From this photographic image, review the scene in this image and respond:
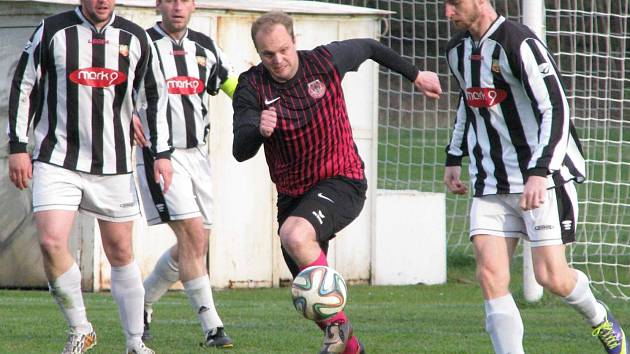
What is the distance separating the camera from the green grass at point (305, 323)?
24.4 ft

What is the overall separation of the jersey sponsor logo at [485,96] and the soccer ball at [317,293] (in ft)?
3.58

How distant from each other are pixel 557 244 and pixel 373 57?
1465 mm

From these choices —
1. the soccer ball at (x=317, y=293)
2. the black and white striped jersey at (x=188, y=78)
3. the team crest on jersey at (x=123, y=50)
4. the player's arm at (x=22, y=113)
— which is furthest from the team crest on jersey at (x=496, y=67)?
the black and white striped jersey at (x=188, y=78)

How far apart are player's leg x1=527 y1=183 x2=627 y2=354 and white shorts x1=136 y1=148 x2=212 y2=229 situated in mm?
2374

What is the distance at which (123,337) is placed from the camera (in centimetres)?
786

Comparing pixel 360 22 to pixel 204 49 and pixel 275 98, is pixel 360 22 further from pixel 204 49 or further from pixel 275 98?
pixel 275 98

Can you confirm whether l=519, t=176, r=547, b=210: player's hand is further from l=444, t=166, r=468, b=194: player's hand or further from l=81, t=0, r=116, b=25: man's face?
l=81, t=0, r=116, b=25: man's face

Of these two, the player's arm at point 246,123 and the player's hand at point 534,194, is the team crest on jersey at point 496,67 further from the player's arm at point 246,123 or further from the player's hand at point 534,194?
the player's arm at point 246,123

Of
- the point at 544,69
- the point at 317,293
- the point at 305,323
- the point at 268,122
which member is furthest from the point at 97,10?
the point at 305,323

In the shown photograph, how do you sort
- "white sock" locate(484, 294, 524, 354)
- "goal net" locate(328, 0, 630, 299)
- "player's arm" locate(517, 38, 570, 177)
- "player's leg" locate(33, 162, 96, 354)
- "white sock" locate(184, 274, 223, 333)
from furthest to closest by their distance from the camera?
"goal net" locate(328, 0, 630, 299) < "white sock" locate(184, 274, 223, 333) < "player's leg" locate(33, 162, 96, 354) < "white sock" locate(484, 294, 524, 354) < "player's arm" locate(517, 38, 570, 177)

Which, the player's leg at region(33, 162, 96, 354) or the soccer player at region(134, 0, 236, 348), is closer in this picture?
the player's leg at region(33, 162, 96, 354)

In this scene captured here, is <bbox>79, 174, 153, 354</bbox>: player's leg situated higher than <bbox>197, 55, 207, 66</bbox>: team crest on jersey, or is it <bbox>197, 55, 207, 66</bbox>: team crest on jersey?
<bbox>197, 55, 207, 66</bbox>: team crest on jersey

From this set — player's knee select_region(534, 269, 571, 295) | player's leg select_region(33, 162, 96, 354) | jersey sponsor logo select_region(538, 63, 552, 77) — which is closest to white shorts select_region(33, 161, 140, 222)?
player's leg select_region(33, 162, 96, 354)

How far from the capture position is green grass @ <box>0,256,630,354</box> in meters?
7.44
